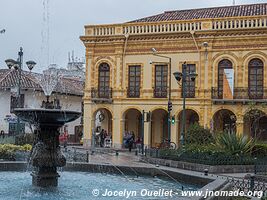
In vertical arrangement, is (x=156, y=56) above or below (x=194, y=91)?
above

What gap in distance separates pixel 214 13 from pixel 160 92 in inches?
290

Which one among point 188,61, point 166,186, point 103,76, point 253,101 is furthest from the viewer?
point 103,76

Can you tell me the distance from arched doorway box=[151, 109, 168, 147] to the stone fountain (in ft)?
79.7

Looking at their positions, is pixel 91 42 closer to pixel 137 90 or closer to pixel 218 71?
pixel 137 90

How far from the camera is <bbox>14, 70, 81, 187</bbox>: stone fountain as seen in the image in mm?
13102

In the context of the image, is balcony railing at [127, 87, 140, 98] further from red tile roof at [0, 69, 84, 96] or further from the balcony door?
red tile roof at [0, 69, 84, 96]

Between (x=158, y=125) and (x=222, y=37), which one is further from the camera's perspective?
(x=158, y=125)

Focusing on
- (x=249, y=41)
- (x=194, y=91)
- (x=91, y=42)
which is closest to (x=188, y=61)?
(x=194, y=91)

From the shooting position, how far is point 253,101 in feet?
109

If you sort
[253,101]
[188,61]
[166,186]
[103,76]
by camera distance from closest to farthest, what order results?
[166,186]
[253,101]
[188,61]
[103,76]

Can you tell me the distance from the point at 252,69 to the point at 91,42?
11892 millimetres

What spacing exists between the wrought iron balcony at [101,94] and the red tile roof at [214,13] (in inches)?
252

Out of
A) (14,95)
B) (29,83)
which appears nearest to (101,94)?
(29,83)

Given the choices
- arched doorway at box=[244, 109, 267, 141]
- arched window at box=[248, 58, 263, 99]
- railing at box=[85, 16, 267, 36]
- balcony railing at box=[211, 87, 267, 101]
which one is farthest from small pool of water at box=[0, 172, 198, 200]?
railing at box=[85, 16, 267, 36]
